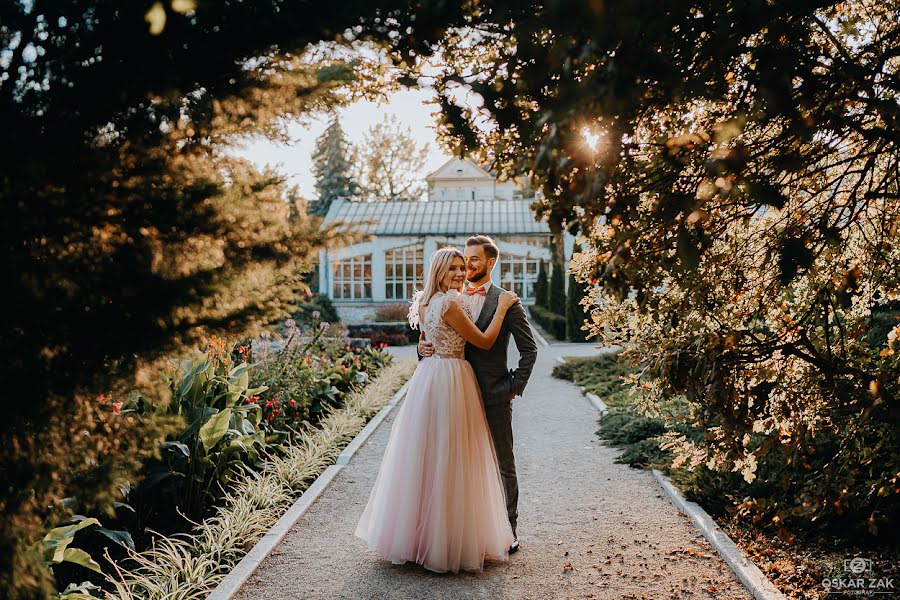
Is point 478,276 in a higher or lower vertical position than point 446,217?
lower

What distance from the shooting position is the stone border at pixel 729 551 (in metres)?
3.89

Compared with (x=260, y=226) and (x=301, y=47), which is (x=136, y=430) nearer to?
(x=260, y=226)

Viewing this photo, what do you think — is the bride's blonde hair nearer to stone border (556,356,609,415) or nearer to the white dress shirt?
the white dress shirt

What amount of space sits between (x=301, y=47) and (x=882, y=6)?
3.20m

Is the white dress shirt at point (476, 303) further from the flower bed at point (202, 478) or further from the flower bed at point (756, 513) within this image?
the flower bed at point (202, 478)

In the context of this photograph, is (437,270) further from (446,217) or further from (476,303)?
(446,217)

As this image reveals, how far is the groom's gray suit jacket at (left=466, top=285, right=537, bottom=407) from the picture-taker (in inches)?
177

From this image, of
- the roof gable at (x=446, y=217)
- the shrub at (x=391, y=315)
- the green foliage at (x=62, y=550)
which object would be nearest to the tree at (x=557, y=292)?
the roof gable at (x=446, y=217)

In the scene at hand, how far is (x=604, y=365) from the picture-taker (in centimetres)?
1452

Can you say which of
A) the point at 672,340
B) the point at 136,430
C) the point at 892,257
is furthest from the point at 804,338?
A: the point at 136,430

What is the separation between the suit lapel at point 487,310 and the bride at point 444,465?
85 mm

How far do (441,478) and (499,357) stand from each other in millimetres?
924

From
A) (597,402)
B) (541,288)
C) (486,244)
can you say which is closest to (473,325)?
(486,244)

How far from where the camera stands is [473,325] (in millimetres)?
4434
